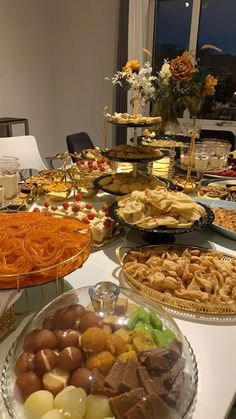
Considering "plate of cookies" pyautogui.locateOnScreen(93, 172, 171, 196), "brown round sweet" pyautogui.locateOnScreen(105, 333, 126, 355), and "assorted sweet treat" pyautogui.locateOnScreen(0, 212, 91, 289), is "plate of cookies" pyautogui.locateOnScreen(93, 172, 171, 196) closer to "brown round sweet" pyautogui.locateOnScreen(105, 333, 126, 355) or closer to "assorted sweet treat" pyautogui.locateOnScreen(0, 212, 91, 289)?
"assorted sweet treat" pyautogui.locateOnScreen(0, 212, 91, 289)

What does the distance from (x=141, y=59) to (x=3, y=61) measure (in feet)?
5.12

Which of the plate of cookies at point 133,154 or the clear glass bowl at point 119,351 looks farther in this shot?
the plate of cookies at point 133,154

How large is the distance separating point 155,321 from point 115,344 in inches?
4.9

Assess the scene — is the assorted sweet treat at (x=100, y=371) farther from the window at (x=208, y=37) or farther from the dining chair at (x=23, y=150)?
the window at (x=208, y=37)

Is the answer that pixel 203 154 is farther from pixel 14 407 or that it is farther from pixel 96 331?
pixel 14 407

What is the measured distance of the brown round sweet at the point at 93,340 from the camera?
0.60m

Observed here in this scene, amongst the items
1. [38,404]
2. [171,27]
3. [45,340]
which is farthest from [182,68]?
[171,27]

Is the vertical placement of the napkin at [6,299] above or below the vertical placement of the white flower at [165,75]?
below

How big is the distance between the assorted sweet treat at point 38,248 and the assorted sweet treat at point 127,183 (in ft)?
1.67

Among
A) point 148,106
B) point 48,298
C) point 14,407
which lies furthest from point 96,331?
point 148,106

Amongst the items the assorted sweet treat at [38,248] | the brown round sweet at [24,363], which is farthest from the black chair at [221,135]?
the brown round sweet at [24,363]

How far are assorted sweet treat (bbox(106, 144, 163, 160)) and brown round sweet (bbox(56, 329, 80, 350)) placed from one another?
2.91 ft

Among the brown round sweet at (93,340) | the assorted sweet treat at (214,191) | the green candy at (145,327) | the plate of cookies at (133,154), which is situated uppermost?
the plate of cookies at (133,154)

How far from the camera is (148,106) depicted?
14.1 feet
